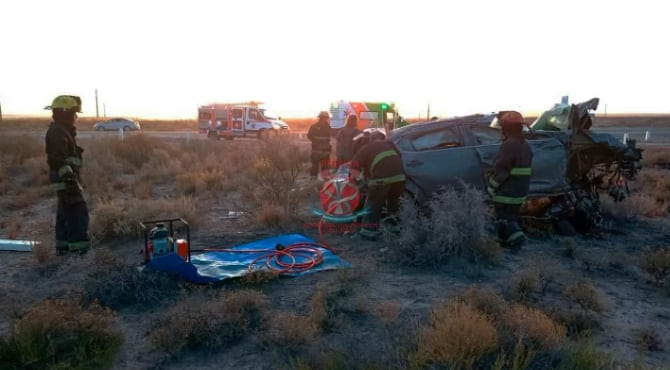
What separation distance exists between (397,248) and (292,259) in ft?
4.01

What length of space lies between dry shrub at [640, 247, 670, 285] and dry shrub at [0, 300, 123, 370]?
549cm

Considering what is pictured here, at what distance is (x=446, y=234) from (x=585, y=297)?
1.60 m

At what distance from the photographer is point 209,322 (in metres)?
4.30

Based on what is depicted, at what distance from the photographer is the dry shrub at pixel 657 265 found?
5.97m

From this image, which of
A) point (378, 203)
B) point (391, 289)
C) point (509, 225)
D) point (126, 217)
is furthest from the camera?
point (126, 217)

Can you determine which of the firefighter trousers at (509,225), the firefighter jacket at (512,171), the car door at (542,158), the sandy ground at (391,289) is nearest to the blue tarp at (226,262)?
the sandy ground at (391,289)

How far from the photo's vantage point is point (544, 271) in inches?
214

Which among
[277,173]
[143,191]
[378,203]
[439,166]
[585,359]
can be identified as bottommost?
[143,191]

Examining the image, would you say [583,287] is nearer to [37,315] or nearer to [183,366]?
[183,366]

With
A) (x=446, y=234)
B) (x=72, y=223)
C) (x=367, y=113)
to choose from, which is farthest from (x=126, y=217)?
(x=367, y=113)

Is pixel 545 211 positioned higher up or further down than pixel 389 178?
further down

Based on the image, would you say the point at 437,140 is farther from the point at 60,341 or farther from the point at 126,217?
the point at 60,341

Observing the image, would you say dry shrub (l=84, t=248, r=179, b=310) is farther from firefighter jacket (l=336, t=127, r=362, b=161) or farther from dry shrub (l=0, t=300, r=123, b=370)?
firefighter jacket (l=336, t=127, r=362, b=161)

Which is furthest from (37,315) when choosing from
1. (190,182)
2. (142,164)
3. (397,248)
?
(142,164)
